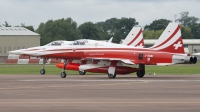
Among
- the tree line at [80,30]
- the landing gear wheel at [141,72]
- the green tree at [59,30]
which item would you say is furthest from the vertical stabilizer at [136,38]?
the green tree at [59,30]

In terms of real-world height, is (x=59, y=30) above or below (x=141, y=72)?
above

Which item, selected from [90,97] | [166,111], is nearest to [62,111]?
[166,111]

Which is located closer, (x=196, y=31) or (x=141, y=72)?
(x=141, y=72)

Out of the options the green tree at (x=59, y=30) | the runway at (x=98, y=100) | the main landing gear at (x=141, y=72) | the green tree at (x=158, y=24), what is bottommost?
the runway at (x=98, y=100)

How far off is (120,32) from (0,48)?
58934 mm

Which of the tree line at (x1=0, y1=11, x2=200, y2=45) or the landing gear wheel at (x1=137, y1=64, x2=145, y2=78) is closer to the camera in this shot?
the landing gear wheel at (x1=137, y1=64, x2=145, y2=78)

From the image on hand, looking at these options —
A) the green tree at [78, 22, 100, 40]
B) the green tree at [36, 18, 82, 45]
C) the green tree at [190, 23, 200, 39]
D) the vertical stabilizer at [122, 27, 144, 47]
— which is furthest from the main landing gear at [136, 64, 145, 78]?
the green tree at [190, 23, 200, 39]

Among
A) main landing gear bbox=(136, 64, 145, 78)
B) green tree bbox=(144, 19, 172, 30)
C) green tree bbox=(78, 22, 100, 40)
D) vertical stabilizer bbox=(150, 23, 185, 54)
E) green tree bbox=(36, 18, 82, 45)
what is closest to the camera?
vertical stabilizer bbox=(150, 23, 185, 54)

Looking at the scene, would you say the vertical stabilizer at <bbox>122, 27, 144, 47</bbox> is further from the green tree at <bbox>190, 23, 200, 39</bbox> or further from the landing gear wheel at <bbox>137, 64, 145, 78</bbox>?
the green tree at <bbox>190, 23, 200, 39</bbox>

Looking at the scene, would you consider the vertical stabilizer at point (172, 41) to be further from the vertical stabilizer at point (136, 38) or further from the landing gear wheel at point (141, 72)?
the vertical stabilizer at point (136, 38)

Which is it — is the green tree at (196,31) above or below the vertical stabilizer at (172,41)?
above

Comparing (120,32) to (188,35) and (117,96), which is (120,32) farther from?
(117,96)

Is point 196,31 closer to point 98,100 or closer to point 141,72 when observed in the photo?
point 141,72

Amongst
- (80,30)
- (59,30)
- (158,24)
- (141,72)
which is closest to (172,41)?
Result: (141,72)
